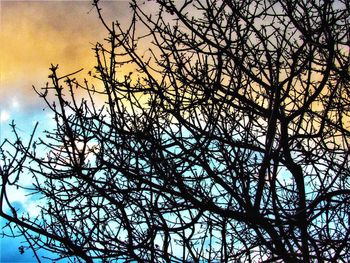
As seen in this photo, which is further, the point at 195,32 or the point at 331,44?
the point at 195,32

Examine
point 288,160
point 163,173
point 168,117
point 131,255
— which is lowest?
point 131,255

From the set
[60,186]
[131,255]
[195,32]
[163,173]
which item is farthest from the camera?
[195,32]

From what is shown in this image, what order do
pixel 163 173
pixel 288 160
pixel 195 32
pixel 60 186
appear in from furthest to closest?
pixel 288 160
pixel 195 32
pixel 60 186
pixel 163 173

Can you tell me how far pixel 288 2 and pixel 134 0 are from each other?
156 centimetres

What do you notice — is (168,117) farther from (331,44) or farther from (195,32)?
(331,44)

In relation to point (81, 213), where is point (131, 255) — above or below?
below

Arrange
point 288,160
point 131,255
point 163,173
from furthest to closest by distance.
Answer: point 288,160 → point 131,255 → point 163,173

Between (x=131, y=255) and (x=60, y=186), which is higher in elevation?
(x=60, y=186)

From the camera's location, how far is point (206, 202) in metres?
3.32

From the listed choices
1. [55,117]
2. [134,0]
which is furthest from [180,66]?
[55,117]

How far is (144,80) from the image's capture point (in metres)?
4.39

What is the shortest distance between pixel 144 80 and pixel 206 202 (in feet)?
5.29

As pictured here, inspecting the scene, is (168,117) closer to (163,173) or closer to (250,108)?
(250,108)

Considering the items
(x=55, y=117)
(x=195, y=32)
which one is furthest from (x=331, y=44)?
(x=55, y=117)
